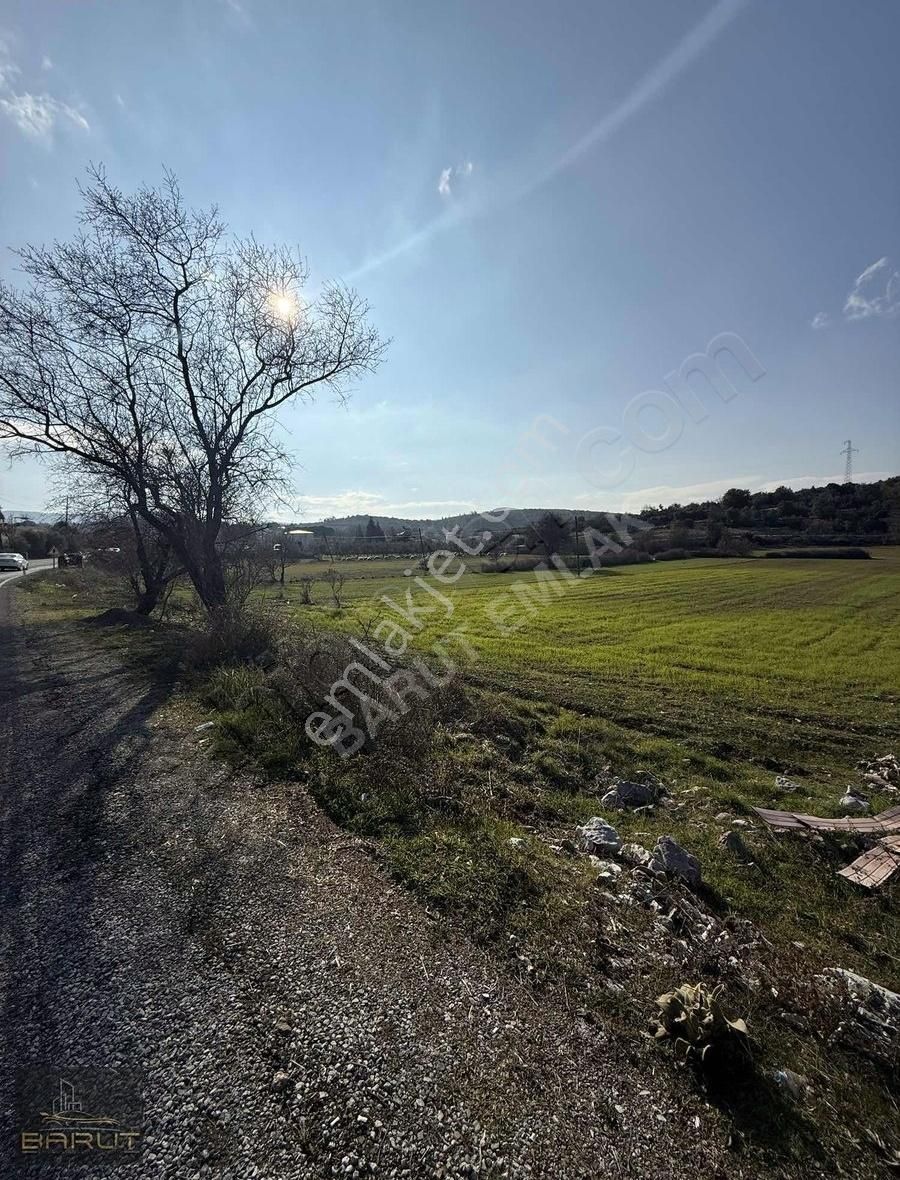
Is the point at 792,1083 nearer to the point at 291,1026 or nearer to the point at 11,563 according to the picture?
the point at 291,1026

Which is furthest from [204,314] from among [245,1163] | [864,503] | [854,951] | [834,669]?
[864,503]

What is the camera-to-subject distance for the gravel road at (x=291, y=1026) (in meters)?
1.85

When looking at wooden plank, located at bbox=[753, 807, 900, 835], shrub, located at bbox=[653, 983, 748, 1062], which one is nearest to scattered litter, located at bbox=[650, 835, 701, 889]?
shrub, located at bbox=[653, 983, 748, 1062]

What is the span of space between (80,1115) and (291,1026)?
31.6 inches

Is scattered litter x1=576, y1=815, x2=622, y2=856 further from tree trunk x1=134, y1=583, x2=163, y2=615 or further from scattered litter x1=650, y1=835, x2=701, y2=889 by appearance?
tree trunk x1=134, y1=583, x2=163, y2=615

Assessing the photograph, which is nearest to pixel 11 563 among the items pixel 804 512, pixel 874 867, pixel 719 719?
Result: pixel 719 719

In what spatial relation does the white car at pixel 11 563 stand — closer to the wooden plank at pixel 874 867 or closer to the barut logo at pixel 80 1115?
the barut logo at pixel 80 1115

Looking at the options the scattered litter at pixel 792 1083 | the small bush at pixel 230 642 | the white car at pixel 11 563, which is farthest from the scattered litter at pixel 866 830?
the white car at pixel 11 563

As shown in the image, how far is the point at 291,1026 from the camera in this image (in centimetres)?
233

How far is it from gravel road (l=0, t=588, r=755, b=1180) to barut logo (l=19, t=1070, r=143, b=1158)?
0.13ft

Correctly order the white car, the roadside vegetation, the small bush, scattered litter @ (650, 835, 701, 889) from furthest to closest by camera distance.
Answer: the white car < the small bush < scattered litter @ (650, 835, 701, 889) < the roadside vegetation

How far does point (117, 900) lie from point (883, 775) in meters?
9.67

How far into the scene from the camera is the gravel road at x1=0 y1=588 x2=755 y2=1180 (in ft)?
6.07

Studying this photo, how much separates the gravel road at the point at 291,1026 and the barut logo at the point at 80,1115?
4cm
